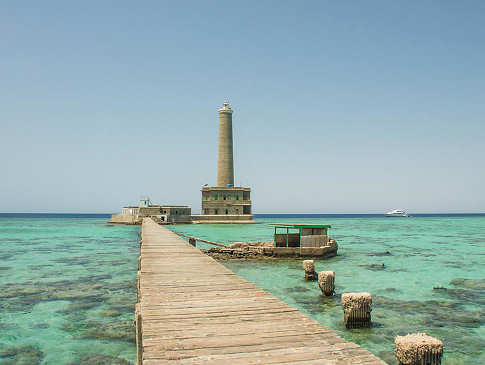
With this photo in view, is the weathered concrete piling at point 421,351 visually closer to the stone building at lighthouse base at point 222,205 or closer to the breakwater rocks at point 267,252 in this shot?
the breakwater rocks at point 267,252

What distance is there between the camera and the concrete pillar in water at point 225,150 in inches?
3051

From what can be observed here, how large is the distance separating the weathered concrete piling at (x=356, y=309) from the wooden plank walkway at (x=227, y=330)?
3326 mm

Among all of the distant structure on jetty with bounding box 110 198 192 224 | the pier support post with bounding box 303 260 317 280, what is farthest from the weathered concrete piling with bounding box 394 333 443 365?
the distant structure on jetty with bounding box 110 198 192 224

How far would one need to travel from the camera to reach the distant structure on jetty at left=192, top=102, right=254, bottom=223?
255ft

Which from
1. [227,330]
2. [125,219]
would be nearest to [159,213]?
[125,219]

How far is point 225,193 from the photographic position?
79688 mm

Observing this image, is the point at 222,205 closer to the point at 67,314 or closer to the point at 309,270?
the point at 309,270

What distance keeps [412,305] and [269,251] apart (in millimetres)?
12616

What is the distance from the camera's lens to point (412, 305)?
Answer: 1356cm

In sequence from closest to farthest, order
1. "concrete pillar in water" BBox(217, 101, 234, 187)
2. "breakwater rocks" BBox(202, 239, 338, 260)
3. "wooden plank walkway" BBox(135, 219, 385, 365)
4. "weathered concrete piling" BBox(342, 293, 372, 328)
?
"wooden plank walkway" BBox(135, 219, 385, 365) → "weathered concrete piling" BBox(342, 293, 372, 328) → "breakwater rocks" BBox(202, 239, 338, 260) → "concrete pillar in water" BBox(217, 101, 234, 187)

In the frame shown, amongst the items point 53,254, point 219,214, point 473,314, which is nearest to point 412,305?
point 473,314

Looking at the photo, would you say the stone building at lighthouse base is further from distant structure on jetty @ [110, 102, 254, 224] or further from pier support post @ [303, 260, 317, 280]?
pier support post @ [303, 260, 317, 280]

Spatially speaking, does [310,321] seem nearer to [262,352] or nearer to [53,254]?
[262,352]

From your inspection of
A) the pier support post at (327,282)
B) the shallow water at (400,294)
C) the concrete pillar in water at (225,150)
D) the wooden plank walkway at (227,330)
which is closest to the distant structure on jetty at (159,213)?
the concrete pillar in water at (225,150)
